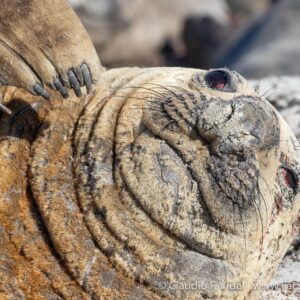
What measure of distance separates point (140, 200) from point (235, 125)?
1.63 ft

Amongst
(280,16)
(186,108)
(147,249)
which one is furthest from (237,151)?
(280,16)

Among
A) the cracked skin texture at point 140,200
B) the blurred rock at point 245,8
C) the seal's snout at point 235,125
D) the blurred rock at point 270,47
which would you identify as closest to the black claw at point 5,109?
the cracked skin texture at point 140,200

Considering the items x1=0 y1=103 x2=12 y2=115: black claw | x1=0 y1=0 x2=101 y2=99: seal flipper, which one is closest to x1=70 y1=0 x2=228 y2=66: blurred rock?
x1=0 y1=0 x2=101 y2=99: seal flipper

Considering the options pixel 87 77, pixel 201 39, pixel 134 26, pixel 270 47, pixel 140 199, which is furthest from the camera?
pixel 201 39

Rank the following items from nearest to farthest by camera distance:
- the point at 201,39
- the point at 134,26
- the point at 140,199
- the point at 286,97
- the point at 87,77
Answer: the point at 140,199 → the point at 87,77 → the point at 286,97 → the point at 134,26 → the point at 201,39

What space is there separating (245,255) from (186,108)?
2.18 feet

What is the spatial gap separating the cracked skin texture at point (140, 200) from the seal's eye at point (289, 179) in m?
0.21

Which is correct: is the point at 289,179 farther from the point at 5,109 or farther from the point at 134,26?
the point at 134,26

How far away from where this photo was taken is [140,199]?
3.47 m

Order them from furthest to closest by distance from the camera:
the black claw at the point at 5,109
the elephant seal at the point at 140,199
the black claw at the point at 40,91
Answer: the black claw at the point at 40,91, the black claw at the point at 5,109, the elephant seal at the point at 140,199

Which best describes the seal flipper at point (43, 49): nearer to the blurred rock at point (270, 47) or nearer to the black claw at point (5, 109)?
the black claw at point (5, 109)

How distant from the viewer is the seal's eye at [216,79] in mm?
3855

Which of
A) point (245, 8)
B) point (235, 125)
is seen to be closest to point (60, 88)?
point (235, 125)

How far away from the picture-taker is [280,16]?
10.9 metres
